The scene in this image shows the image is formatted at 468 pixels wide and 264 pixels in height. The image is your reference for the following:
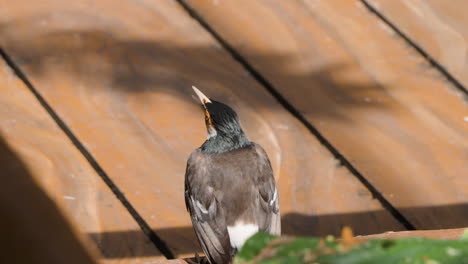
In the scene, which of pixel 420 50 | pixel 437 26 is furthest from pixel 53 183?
pixel 437 26

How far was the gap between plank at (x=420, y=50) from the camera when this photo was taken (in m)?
4.41

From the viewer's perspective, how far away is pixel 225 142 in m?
3.77

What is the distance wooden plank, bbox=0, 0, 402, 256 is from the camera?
380 centimetres

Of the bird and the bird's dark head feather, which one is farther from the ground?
the bird's dark head feather

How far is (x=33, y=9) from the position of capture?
15.3 feet

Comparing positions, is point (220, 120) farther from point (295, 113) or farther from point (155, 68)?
point (155, 68)

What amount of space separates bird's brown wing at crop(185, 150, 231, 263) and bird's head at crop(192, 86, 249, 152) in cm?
26

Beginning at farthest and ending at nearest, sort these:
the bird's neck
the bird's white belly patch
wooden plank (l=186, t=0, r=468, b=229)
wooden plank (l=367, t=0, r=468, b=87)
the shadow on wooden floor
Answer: wooden plank (l=367, t=0, r=468, b=87)
the shadow on wooden floor
wooden plank (l=186, t=0, r=468, b=229)
the bird's neck
the bird's white belly patch

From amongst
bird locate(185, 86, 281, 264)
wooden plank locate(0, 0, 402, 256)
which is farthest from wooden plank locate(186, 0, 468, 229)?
bird locate(185, 86, 281, 264)

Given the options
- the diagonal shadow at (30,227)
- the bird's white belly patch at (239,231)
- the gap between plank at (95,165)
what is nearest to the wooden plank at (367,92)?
the bird's white belly patch at (239,231)

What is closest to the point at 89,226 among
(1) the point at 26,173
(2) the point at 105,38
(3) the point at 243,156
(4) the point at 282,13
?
(1) the point at 26,173

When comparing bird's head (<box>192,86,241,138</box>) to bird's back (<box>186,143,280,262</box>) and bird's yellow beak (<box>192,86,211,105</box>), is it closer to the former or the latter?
bird's yellow beak (<box>192,86,211,105</box>)

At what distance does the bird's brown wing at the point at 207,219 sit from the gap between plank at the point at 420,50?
5.14ft

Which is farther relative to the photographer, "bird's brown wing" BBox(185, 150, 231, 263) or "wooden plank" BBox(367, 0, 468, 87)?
"wooden plank" BBox(367, 0, 468, 87)
